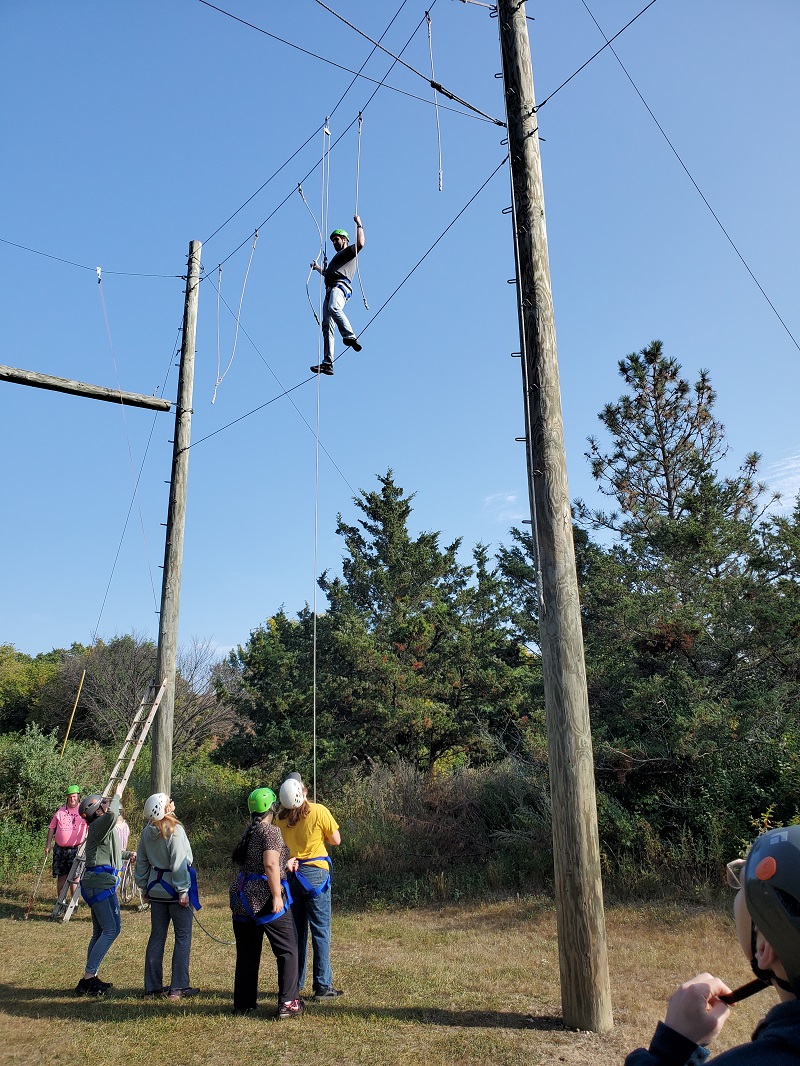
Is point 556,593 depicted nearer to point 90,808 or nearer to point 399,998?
point 399,998

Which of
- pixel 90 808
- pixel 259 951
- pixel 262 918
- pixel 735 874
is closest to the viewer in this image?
pixel 735 874

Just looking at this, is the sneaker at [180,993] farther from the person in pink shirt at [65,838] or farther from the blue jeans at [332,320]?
the blue jeans at [332,320]

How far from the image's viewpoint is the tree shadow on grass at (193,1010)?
5926 millimetres

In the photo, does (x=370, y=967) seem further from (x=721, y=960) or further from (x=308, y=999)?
(x=721, y=960)

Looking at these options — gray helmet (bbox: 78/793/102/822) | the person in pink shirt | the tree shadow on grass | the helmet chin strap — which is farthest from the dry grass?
the helmet chin strap

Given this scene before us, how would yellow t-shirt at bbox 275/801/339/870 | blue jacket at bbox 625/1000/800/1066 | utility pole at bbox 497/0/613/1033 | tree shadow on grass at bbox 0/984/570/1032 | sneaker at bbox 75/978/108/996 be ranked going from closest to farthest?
blue jacket at bbox 625/1000/800/1066 → utility pole at bbox 497/0/613/1033 → tree shadow on grass at bbox 0/984/570/1032 → yellow t-shirt at bbox 275/801/339/870 → sneaker at bbox 75/978/108/996

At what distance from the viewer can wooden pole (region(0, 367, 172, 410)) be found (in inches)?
412

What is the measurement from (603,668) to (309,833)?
24.3 ft

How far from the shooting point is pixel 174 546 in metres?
12.6

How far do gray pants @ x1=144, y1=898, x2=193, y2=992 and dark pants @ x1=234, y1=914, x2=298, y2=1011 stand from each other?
2.47 ft

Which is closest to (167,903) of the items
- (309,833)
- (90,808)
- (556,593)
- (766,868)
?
(309,833)

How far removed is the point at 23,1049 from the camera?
18.6 feet

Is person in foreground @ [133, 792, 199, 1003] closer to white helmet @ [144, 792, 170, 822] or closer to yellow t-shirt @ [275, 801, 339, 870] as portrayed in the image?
white helmet @ [144, 792, 170, 822]

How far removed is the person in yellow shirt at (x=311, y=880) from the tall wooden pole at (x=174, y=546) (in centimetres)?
527
